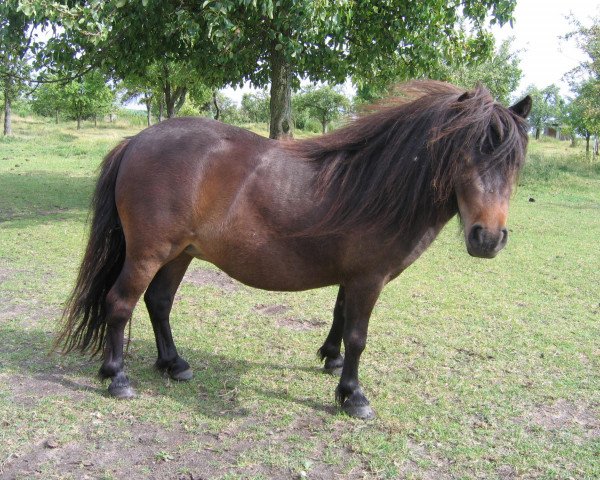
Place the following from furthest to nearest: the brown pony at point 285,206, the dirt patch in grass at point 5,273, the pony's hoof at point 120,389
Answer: the dirt patch in grass at point 5,273, the pony's hoof at point 120,389, the brown pony at point 285,206

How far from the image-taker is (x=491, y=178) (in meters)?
2.77

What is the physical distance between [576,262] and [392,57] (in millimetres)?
5016

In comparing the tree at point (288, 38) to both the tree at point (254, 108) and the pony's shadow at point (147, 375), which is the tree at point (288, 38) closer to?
the pony's shadow at point (147, 375)

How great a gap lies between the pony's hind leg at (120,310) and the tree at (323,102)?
3527cm

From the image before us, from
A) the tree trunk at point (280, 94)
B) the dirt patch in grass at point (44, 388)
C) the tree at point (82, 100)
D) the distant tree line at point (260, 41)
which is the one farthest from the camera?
the tree at point (82, 100)

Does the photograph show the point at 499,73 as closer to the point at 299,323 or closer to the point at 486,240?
the point at 299,323

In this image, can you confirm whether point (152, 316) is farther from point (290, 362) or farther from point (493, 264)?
point (493, 264)

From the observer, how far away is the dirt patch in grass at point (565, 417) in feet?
11.1

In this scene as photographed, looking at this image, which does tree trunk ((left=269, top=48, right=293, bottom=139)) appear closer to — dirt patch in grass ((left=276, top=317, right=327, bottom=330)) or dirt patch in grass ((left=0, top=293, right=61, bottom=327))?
dirt patch in grass ((left=276, top=317, right=327, bottom=330))

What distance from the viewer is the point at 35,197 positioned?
470 inches

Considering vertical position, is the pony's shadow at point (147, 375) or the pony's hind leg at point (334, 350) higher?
the pony's hind leg at point (334, 350)

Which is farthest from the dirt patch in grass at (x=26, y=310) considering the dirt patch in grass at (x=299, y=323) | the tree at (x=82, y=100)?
the tree at (x=82, y=100)

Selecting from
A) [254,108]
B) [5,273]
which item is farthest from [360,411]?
[254,108]

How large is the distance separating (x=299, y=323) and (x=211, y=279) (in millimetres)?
1805
